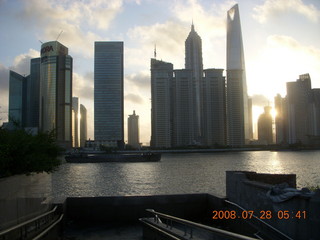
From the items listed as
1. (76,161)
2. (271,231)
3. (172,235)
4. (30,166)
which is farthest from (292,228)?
(76,161)

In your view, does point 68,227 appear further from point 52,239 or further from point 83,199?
point 52,239

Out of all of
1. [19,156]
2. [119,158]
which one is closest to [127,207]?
[19,156]

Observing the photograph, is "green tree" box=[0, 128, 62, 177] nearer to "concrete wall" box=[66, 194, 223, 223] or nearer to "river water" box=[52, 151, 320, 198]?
"concrete wall" box=[66, 194, 223, 223]

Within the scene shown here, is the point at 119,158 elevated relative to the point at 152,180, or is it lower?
elevated

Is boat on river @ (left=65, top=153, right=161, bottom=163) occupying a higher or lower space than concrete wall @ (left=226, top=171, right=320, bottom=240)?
lower

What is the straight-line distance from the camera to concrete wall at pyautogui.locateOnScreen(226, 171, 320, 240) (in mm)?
8250

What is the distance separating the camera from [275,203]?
32.7ft

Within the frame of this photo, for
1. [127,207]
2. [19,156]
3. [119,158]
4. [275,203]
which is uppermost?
[19,156]

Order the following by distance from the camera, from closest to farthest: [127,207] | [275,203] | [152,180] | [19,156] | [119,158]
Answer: [275,203], [19,156], [127,207], [152,180], [119,158]

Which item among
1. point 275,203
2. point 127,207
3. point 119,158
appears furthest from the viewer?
point 119,158

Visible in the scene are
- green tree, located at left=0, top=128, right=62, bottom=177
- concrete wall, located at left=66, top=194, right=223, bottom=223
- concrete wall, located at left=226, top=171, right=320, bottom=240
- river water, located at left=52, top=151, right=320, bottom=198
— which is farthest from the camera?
river water, located at left=52, top=151, right=320, bottom=198

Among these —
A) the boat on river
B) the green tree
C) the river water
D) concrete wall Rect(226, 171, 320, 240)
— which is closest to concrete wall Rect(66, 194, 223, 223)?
concrete wall Rect(226, 171, 320, 240)

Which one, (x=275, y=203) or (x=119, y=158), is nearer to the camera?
(x=275, y=203)

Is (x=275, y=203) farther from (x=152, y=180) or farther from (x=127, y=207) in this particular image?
(x=152, y=180)
